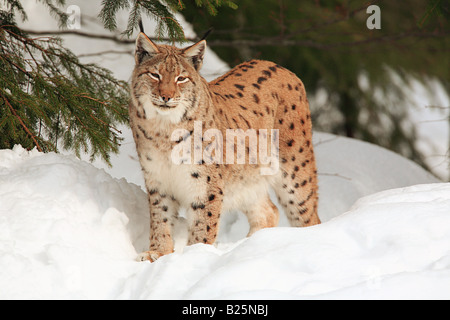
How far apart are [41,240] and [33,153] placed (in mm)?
1070

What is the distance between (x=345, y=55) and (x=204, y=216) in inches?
190

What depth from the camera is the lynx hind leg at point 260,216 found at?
17.1 feet

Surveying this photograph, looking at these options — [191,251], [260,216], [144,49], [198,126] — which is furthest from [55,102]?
[260,216]

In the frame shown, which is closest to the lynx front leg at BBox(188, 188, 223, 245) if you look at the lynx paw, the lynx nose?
the lynx paw

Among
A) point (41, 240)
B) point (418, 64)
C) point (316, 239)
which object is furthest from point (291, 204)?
point (418, 64)

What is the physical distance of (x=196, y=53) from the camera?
423cm

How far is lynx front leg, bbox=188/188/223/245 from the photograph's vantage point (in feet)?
13.7

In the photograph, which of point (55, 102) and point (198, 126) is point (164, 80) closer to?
point (198, 126)

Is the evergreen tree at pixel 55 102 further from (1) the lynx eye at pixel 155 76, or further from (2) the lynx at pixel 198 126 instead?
(1) the lynx eye at pixel 155 76

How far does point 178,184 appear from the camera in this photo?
4.14 meters

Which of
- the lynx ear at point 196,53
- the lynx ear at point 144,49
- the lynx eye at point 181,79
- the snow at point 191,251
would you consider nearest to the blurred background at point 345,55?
the lynx ear at point 196,53

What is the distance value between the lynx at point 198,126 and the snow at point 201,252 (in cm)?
36

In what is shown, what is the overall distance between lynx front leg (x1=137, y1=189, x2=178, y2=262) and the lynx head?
58 centimetres
